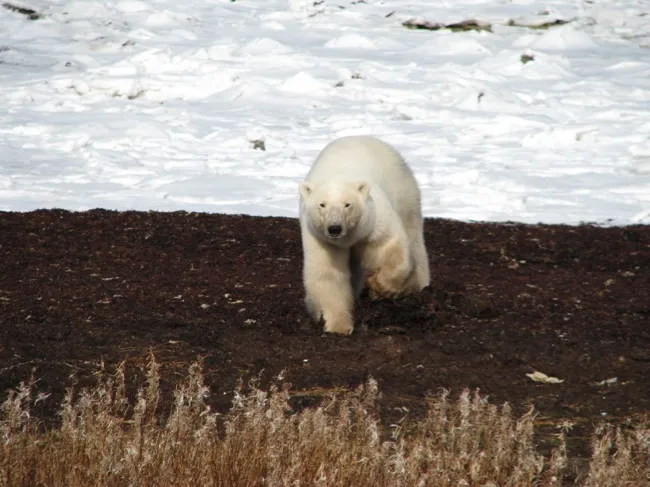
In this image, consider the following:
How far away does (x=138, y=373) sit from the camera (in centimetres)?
587

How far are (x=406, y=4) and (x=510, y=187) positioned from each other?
1037 cm

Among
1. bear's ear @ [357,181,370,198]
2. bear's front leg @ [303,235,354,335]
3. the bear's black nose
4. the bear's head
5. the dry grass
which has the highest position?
bear's ear @ [357,181,370,198]

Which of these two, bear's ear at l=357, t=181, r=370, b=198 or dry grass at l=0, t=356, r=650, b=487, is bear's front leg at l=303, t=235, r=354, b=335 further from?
dry grass at l=0, t=356, r=650, b=487

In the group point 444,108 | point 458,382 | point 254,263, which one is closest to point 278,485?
point 458,382

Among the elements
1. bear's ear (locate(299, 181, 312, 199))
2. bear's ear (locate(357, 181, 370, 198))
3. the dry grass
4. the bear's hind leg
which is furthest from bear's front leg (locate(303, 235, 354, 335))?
the dry grass

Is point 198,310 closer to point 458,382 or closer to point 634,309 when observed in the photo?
point 458,382

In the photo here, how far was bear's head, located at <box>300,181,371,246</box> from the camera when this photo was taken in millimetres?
6414

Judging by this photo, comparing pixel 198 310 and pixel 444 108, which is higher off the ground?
pixel 444 108

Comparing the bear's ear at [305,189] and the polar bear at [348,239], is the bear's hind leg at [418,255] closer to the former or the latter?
the polar bear at [348,239]

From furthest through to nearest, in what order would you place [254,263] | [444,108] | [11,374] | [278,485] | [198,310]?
[444,108] → [254,263] → [198,310] → [11,374] → [278,485]

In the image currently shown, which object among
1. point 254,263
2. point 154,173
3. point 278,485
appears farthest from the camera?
point 154,173

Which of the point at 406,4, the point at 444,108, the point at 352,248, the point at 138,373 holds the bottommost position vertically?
the point at 138,373

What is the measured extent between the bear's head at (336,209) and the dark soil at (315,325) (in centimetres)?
67

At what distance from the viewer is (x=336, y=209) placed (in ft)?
21.0
